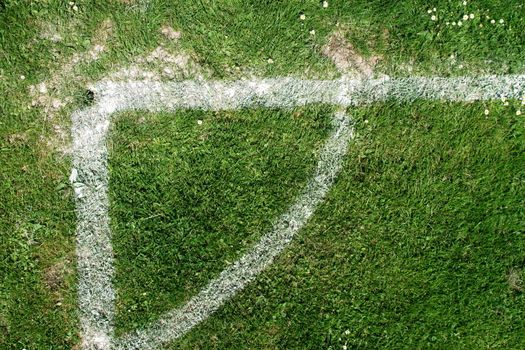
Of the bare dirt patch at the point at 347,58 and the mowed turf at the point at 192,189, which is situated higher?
the bare dirt patch at the point at 347,58

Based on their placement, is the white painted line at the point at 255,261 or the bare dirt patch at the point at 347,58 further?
the bare dirt patch at the point at 347,58

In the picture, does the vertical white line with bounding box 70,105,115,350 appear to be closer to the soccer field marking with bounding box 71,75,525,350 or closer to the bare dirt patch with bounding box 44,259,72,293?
the soccer field marking with bounding box 71,75,525,350

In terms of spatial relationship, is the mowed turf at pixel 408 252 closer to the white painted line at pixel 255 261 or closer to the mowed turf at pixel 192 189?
the white painted line at pixel 255 261

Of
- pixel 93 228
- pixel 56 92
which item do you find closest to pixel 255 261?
pixel 93 228

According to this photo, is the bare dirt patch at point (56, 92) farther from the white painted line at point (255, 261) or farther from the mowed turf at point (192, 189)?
the white painted line at point (255, 261)

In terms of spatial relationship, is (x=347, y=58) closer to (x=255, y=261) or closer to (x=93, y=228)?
(x=255, y=261)

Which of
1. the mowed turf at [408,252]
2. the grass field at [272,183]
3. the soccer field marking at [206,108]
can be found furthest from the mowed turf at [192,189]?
the mowed turf at [408,252]
